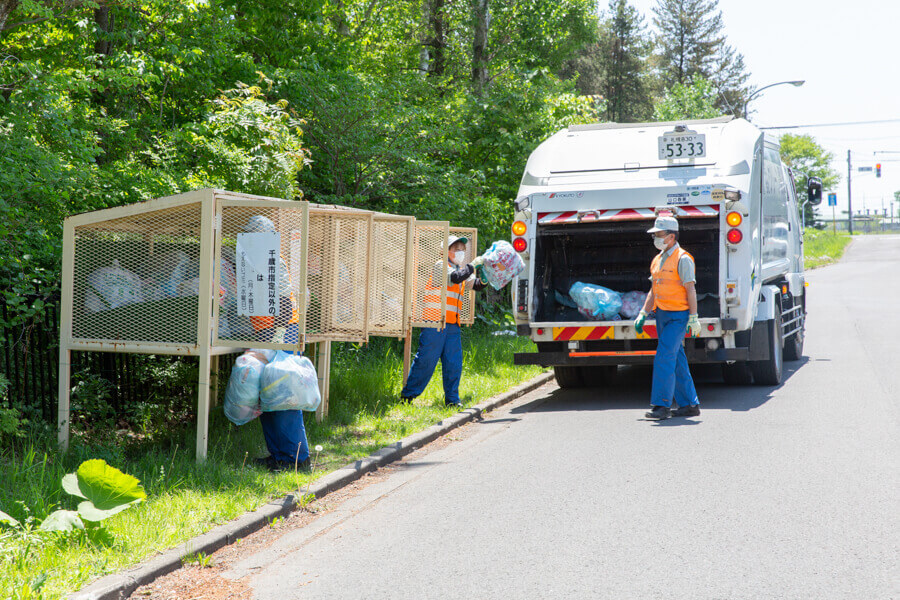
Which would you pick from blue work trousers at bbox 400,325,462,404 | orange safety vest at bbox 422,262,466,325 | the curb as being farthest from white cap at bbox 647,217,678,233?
the curb

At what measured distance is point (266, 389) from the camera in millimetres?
6117

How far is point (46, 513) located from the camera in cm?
472

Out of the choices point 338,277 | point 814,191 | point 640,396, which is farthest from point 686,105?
point 338,277

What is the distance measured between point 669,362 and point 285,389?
3.78m

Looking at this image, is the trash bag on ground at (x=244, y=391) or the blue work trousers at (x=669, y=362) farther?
the blue work trousers at (x=669, y=362)

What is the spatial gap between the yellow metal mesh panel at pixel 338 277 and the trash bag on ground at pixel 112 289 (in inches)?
54.1

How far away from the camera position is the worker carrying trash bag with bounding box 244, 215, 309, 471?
6206mm

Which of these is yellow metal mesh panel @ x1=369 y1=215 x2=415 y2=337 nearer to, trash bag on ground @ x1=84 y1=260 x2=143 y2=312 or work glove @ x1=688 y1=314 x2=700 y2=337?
trash bag on ground @ x1=84 y1=260 x2=143 y2=312

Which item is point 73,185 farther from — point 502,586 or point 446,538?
point 502,586

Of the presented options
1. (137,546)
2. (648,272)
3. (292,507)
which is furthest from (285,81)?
(137,546)

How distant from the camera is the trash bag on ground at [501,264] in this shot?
898 centimetres

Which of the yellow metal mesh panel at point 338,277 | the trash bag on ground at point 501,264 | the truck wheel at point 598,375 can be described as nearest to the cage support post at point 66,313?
the yellow metal mesh panel at point 338,277

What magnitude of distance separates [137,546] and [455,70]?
2337 cm

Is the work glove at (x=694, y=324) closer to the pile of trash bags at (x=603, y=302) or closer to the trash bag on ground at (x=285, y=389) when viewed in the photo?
the pile of trash bags at (x=603, y=302)
